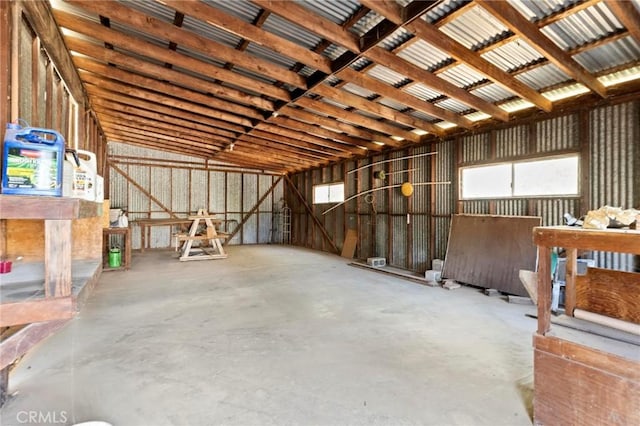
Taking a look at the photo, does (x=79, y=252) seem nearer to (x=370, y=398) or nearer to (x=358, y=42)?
(x=370, y=398)

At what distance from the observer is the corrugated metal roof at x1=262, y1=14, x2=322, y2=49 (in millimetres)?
3240

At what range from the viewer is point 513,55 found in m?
3.55

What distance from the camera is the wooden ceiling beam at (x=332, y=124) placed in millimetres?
5535

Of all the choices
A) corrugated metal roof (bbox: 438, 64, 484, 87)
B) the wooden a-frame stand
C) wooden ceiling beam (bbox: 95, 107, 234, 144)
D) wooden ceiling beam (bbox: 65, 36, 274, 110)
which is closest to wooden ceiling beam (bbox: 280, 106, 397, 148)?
wooden ceiling beam (bbox: 65, 36, 274, 110)

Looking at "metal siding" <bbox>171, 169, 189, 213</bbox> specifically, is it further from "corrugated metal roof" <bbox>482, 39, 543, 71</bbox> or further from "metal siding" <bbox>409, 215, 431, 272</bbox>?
"corrugated metal roof" <bbox>482, 39, 543, 71</bbox>

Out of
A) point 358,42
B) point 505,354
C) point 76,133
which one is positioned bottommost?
point 505,354

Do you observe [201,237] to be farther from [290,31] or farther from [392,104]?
[290,31]

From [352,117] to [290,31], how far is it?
7.94ft

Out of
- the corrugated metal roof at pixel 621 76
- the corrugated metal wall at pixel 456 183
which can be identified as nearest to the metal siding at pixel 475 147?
the corrugated metal wall at pixel 456 183

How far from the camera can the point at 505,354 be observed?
280cm

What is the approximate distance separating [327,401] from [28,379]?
2373 mm

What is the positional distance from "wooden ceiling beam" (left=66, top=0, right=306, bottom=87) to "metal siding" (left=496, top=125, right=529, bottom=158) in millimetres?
3787

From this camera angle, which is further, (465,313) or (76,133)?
(76,133)

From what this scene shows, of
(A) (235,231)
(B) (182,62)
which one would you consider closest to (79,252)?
(B) (182,62)
